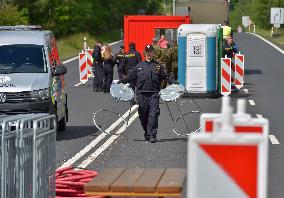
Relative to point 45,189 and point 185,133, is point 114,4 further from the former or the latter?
point 45,189

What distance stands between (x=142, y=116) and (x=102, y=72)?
12982 millimetres

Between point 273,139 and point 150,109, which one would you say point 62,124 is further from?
point 273,139

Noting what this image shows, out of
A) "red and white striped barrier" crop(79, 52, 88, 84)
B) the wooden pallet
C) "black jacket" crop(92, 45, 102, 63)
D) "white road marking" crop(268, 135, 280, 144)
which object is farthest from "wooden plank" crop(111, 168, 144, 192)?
"red and white striped barrier" crop(79, 52, 88, 84)

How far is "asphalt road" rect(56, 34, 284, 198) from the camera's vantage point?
14.3 meters

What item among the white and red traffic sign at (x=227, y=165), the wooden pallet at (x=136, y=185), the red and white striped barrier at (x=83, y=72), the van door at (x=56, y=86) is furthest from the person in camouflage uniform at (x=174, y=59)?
the white and red traffic sign at (x=227, y=165)

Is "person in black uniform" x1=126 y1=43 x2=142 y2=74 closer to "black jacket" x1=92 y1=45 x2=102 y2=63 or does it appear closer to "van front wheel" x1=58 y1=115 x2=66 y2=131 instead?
"black jacket" x1=92 y1=45 x2=102 y2=63

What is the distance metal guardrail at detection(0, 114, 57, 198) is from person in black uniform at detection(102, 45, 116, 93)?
2077 centimetres

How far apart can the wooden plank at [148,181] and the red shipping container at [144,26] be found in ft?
86.8

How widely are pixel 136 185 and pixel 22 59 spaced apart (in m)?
11.1

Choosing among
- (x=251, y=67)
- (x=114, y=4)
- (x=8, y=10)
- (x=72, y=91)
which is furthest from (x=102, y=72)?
(x=114, y=4)

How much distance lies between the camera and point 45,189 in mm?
8820

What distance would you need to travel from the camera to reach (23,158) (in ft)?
27.6

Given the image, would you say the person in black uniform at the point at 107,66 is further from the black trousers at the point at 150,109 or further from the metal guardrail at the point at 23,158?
the metal guardrail at the point at 23,158

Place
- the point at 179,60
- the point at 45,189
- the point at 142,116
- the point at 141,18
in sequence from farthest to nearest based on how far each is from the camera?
the point at 141,18 < the point at 179,60 < the point at 142,116 < the point at 45,189
